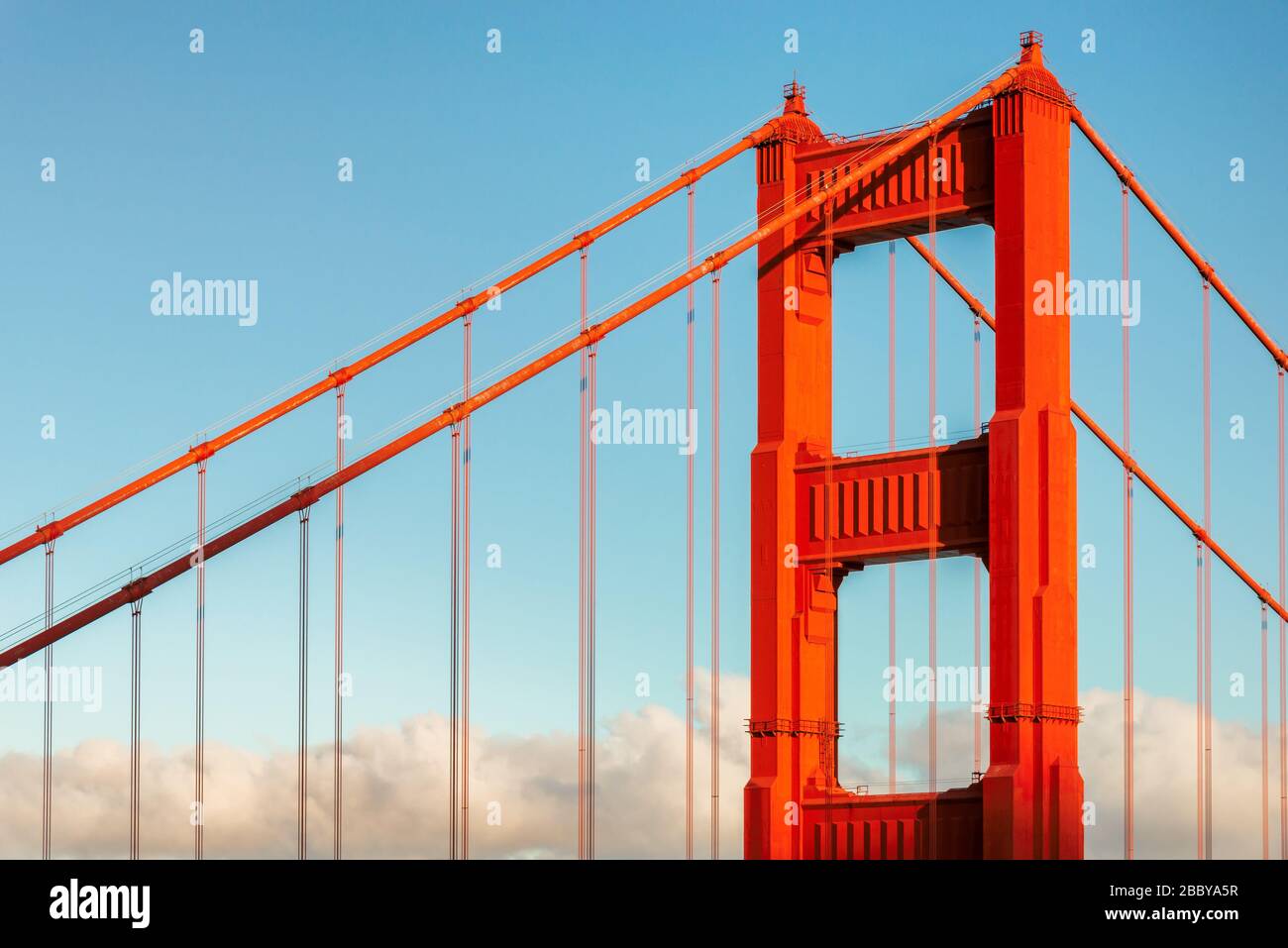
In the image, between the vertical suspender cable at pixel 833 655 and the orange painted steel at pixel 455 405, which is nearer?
the orange painted steel at pixel 455 405

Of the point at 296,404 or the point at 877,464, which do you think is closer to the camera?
the point at 296,404

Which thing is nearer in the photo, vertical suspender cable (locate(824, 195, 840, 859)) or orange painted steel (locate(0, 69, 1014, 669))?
orange painted steel (locate(0, 69, 1014, 669))

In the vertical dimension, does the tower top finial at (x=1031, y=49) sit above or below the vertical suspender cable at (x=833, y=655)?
above

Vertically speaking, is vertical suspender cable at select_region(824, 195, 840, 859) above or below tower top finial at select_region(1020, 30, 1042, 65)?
below
